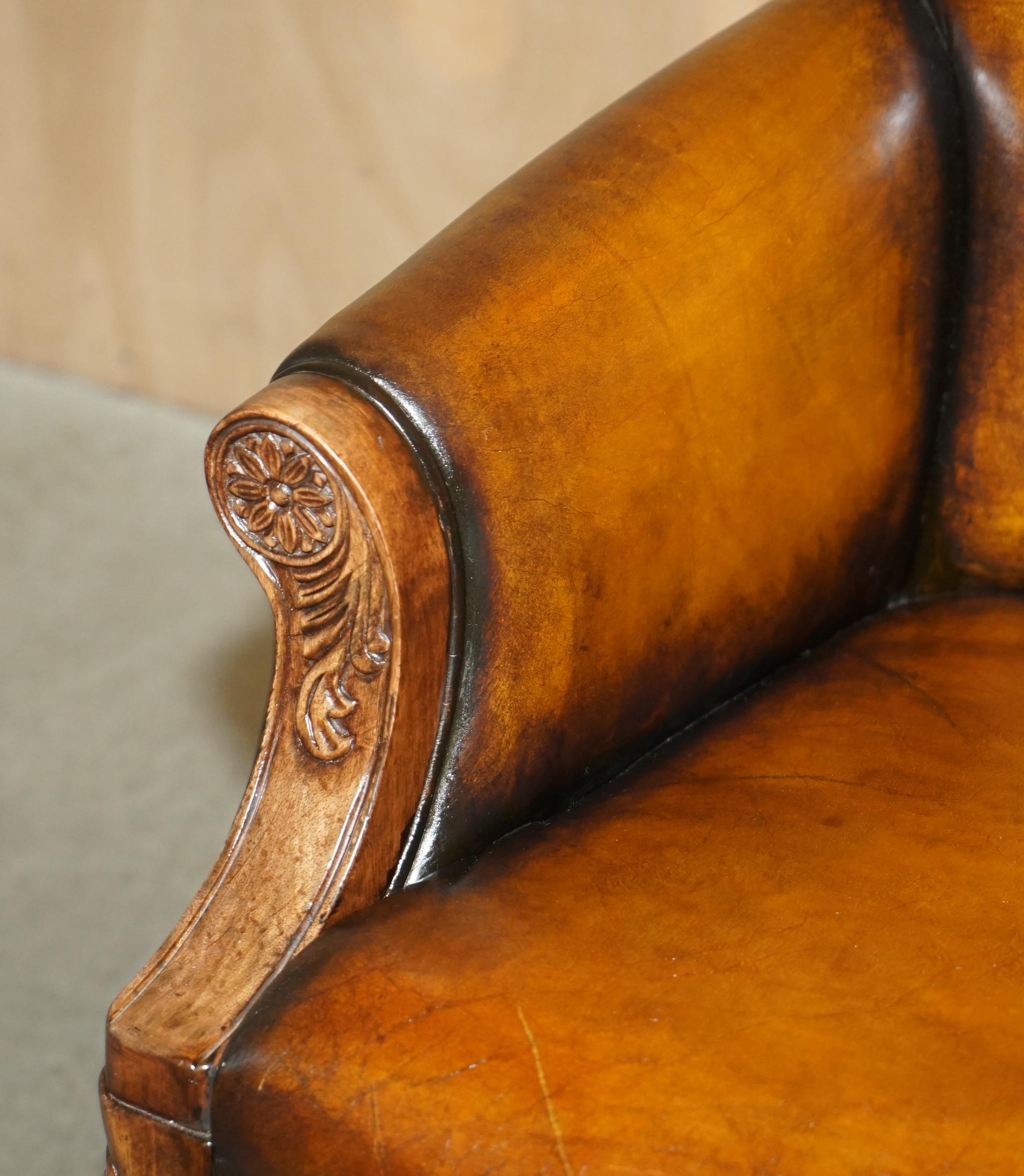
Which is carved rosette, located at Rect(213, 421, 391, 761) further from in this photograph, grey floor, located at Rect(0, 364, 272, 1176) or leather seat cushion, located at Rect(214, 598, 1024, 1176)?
grey floor, located at Rect(0, 364, 272, 1176)

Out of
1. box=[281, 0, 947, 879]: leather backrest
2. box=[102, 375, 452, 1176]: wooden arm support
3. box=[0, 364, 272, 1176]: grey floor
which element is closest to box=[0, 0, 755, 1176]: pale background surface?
box=[0, 364, 272, 1176]: grey floor

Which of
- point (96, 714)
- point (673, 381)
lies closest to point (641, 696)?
point (673, 381)

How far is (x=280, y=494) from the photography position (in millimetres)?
734

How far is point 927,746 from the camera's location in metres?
0.85

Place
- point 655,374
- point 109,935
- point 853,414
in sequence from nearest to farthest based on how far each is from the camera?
point 655,374
point 853,414
point 109,935

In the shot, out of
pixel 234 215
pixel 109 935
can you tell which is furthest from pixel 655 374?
pixel 234 215

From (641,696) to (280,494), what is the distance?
25 centimetres

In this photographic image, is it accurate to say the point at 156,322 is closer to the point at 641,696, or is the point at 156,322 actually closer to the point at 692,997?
the point at 641,696

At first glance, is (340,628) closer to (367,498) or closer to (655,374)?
(367,498)

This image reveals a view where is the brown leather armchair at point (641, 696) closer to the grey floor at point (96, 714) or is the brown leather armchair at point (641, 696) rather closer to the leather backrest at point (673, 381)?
the leather backrest at point (673, 381)

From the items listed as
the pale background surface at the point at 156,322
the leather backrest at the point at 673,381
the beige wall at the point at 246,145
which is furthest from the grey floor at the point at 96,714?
the leather backrest at the point at 673,381

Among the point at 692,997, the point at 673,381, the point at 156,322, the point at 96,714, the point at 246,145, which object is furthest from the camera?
the point at 156,322

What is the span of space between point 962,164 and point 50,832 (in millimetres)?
1142

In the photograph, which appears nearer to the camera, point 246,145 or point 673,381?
point 673,381
